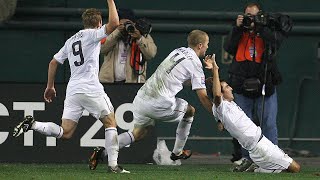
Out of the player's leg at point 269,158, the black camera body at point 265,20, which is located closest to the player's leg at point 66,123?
the player's leg at point 269,158

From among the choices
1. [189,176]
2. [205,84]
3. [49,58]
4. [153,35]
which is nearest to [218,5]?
[153,35]

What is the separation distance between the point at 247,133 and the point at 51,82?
2.45m

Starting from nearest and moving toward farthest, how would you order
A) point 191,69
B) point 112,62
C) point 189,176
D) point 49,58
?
point 189,176 → point 191,69 → point 112,62 → point 49,58

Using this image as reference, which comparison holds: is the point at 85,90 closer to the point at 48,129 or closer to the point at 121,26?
the point at 48,129

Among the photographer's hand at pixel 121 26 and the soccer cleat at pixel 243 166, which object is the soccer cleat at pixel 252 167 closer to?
the soccer cleat at pixel 243 166

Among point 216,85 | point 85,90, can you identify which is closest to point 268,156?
point 216,85

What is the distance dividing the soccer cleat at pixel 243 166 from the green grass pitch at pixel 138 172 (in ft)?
0.38

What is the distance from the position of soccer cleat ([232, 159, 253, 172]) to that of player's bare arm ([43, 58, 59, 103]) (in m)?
2.42

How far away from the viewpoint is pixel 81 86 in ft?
52.4

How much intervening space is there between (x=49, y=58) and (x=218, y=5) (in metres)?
2.71

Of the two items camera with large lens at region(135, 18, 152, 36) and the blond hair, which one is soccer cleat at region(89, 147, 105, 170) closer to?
the blond hair

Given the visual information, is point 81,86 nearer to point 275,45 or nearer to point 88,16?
point 88,16

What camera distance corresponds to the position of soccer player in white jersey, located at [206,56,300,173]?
52.5 ft

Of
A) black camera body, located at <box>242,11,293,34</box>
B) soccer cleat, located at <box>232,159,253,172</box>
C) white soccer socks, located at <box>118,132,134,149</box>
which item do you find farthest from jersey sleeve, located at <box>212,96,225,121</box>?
black camera body, located at <box>242,11,293,34</box>
